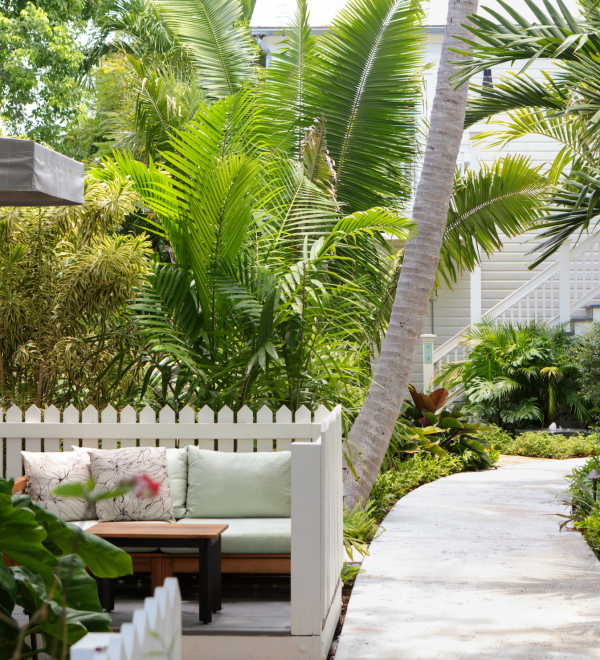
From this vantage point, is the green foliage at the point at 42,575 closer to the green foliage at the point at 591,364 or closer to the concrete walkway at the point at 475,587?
the concrete walkway at the point at 475,587

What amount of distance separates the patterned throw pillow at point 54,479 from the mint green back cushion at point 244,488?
2.20 ft

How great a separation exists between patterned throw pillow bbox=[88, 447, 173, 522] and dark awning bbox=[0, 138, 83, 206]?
1592 mm

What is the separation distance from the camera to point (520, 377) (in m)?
11.9

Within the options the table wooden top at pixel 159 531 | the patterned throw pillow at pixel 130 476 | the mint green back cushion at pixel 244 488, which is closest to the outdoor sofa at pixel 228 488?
the mint green back cushion at pixel 244 488

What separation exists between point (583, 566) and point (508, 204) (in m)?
4.16

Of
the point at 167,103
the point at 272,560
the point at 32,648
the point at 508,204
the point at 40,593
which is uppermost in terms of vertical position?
the point at 167,103

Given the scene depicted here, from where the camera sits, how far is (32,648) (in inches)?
80.1

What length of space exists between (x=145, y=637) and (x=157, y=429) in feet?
11.8

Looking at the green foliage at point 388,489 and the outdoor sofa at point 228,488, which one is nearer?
the outdoor sofa at point 228,488

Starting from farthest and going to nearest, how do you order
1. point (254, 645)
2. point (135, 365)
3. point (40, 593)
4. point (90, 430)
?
1. point (135, 365)
2. point (90, 430)
3. point (254, 645)
4. point (40, 593)

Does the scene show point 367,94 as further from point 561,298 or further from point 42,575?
point 561,298

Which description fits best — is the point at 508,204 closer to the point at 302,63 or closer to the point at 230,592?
the point at 302,63

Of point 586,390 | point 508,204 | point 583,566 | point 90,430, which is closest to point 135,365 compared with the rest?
point 90,430

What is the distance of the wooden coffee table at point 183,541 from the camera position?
364cm
